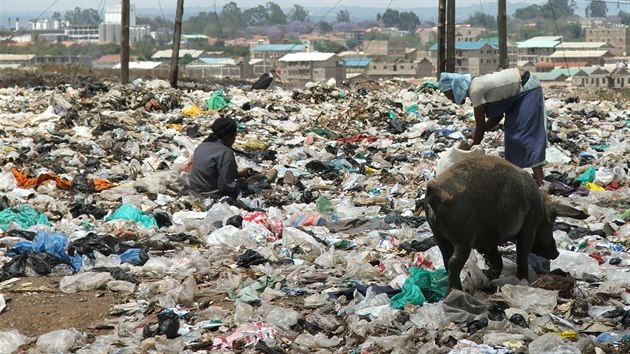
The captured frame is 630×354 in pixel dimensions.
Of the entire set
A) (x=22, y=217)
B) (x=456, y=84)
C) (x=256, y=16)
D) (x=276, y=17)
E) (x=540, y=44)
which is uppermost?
(x=256, y=16)

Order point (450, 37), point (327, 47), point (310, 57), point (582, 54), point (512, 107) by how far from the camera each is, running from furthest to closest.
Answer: point (327, 47)
point (582, 54)
point (310, 57)
point (450, 37)
point (512, 107)

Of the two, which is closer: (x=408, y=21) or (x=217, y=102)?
(x=217, y=102)

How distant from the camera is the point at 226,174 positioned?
9078mm

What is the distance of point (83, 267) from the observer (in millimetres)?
6812

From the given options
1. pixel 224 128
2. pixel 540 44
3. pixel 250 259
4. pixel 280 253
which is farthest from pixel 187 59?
pixel 250 259

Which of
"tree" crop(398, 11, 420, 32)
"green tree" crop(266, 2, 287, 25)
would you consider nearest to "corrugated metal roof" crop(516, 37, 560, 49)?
"tree" crop(398, 11, 420, 32)

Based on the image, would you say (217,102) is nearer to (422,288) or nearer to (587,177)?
(587,177)

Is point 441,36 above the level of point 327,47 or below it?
below

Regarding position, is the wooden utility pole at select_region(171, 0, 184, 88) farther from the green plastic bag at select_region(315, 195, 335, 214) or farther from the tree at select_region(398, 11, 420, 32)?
the tree at select_region(398, 11, 420, 32)

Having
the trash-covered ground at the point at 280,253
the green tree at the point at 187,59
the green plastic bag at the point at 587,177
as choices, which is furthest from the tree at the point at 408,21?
the green plastic bag at the point at 587,177

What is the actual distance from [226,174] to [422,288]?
3496 millimetres

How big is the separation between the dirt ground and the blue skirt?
12.3 ft

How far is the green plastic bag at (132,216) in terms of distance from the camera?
26.9 ft

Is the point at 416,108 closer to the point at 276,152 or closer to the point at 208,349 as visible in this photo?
the point at 276,152
